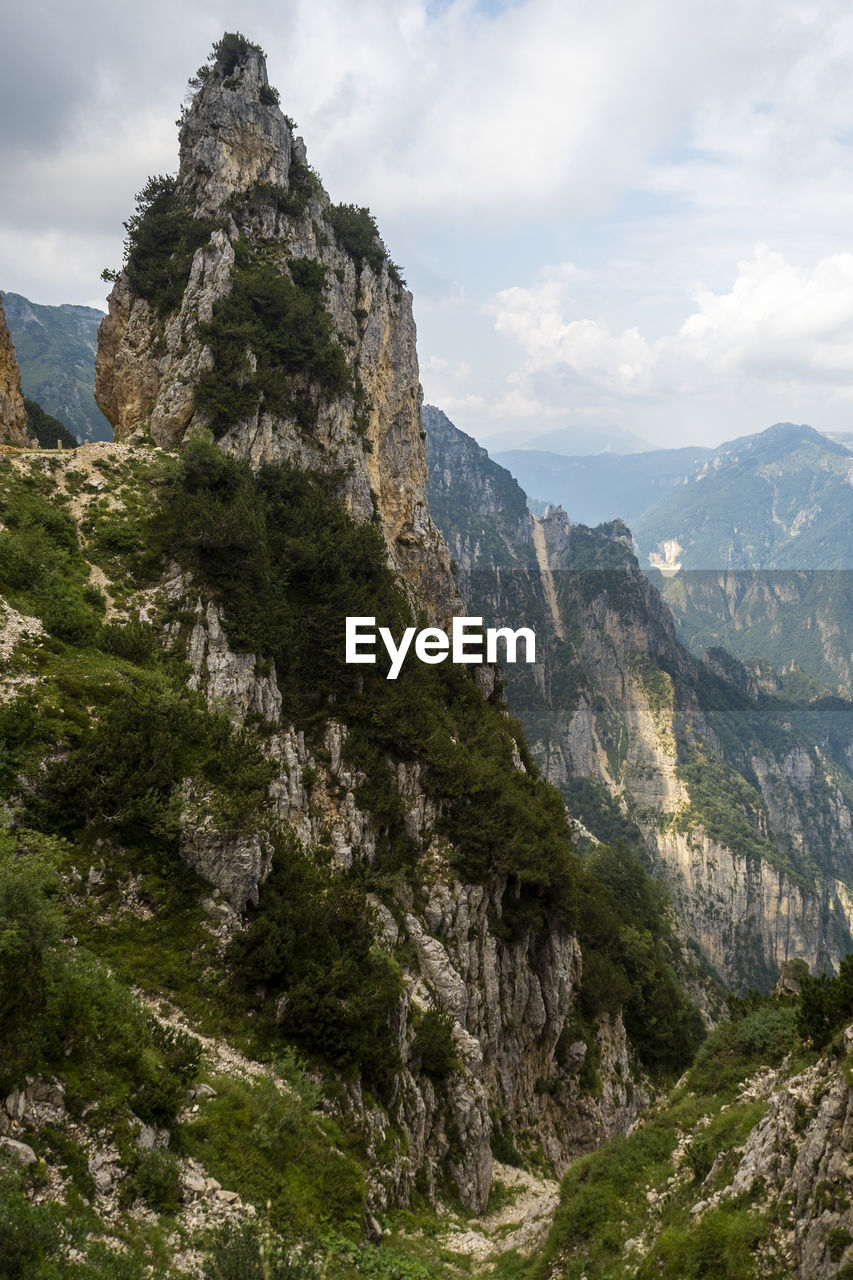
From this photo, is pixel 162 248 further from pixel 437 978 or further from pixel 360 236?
pixel 437 978

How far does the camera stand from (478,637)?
48.0 meters

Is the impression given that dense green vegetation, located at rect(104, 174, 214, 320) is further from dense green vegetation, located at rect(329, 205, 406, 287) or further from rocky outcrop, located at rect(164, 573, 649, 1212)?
rocky outcrop, located at rect(164, 573, 649, 1212)

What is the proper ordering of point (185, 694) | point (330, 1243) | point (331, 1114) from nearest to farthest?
point (330, 1243) < point (331, 1114) < point (185, 694)

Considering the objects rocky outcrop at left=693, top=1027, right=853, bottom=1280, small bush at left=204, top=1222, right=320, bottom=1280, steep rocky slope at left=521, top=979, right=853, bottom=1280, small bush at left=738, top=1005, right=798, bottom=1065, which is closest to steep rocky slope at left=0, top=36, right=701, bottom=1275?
small bush at left=204, top=1222, right=320, bottom=1280

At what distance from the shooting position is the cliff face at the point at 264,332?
3878cm

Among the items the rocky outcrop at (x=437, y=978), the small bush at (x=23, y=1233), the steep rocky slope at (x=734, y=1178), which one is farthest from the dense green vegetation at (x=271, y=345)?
the steep rocky slope at (x=734, y=1178)

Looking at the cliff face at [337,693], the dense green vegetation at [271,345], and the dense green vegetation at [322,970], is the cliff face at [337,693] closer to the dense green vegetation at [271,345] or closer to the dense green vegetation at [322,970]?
the dense green vegetation at [271,345]

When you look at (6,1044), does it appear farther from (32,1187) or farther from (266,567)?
(266,567)


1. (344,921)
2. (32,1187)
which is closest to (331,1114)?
(344,921)

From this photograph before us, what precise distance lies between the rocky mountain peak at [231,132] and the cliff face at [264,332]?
9 centimetres

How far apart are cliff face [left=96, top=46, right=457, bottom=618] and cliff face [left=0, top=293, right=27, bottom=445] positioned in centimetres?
509

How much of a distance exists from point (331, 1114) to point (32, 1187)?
9.07m

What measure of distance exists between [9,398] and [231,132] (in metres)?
23.0

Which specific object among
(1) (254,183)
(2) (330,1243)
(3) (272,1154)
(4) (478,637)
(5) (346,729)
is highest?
(1) (254,183)
